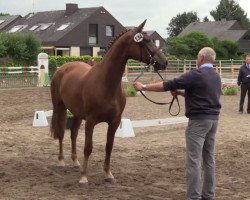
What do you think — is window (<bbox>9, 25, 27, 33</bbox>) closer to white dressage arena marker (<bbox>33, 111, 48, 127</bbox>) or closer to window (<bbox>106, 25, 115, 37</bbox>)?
window (<bbox>106, 25, 115, 37</bbox>)

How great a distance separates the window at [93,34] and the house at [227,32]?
22618 millimetres

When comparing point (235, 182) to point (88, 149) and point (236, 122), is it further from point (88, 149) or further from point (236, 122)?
point (236, 122)

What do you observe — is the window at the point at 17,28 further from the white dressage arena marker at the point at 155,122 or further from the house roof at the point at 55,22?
the white dressage arena marker at the point at 155,122

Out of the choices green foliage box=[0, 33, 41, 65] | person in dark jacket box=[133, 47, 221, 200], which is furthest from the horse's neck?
green foliage box=[0, 33, 41, 65]

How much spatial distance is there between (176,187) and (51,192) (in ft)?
5.27

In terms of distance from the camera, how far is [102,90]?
632cm

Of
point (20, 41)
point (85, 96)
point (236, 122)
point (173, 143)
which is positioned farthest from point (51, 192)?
point (20, 41)

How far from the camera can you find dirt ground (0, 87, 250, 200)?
234 inches

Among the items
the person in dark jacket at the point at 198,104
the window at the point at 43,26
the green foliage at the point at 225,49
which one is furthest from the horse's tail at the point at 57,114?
the green foliage at the point at 225,49

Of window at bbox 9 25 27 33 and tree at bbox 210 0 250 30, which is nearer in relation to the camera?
window at bbox 9 25 27 33

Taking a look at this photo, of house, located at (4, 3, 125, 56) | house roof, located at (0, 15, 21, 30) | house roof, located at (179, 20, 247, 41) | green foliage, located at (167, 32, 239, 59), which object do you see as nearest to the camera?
green foliage, located at (167, 32, 239, 59)

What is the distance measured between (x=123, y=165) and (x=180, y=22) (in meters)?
106

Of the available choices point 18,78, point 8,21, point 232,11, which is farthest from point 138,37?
point 232,11

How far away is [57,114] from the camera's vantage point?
7.88m
